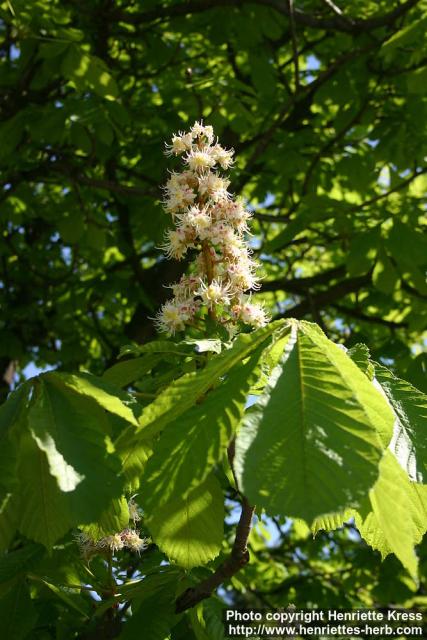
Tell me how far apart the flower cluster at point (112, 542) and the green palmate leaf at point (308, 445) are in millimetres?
953

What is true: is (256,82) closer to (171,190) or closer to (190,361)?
(171,190)

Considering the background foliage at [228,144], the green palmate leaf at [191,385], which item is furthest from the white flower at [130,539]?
the background foliage at [228,144]

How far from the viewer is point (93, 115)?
354 centimetres

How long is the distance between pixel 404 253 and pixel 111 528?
2.03 m

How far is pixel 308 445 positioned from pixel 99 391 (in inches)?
14.2

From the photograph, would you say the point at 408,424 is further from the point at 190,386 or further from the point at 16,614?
the point at 16,614

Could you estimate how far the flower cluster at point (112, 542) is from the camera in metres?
1.90

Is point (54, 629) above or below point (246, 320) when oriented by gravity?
below

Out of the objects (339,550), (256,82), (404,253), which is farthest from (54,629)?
(339,550)

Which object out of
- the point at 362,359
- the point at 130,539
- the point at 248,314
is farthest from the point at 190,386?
the point at 130,539

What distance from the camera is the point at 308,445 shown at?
932mm

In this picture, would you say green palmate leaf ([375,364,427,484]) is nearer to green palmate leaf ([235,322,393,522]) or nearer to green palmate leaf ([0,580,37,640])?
green palmate leaf ([235,322,393,522])

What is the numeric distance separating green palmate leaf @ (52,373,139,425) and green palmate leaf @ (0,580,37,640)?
807 mm

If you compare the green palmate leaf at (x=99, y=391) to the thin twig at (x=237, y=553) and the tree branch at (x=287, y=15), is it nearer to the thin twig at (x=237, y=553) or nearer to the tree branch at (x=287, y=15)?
the thin twig at (x=237, y=553)
